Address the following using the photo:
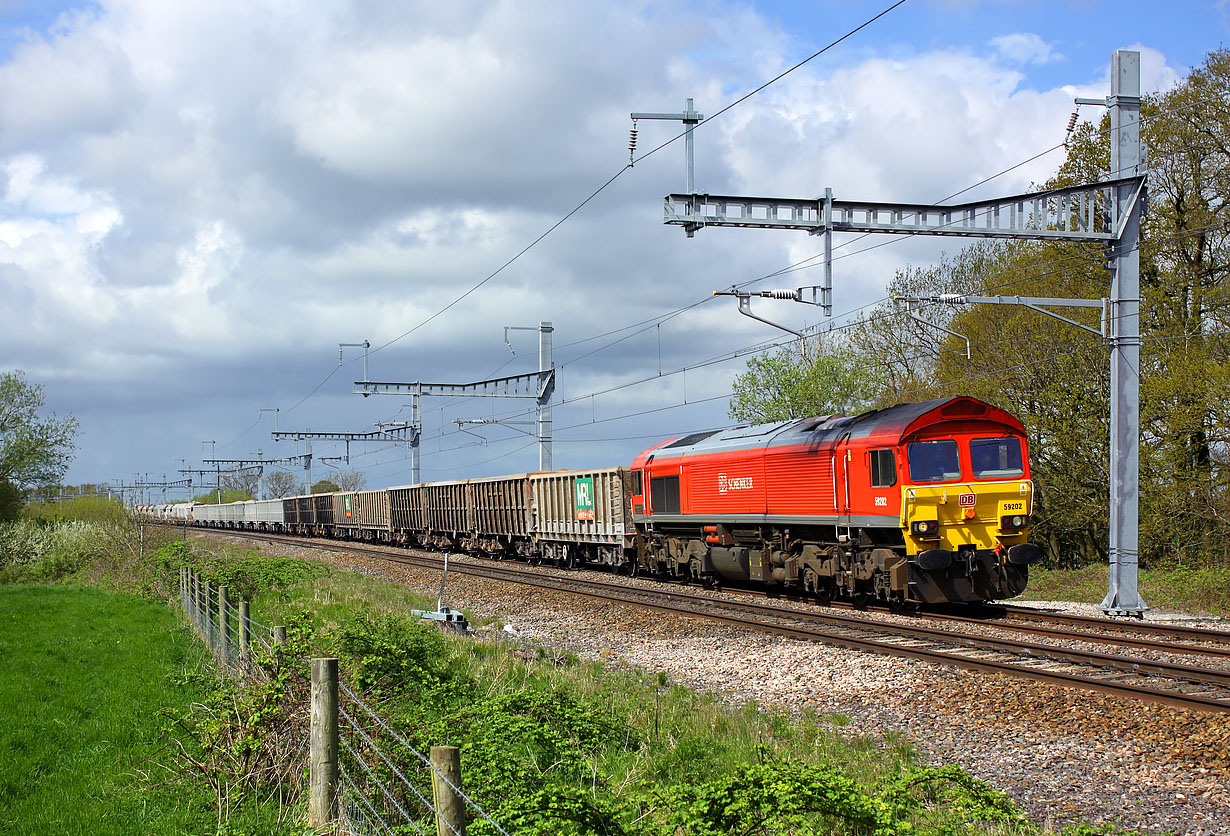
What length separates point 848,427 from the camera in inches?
712

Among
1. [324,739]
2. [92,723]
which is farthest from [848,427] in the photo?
[324,739]

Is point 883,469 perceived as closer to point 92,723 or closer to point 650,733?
point 650,733

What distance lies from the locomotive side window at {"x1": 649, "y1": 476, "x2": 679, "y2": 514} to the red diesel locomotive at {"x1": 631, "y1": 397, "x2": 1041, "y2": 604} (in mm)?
3055

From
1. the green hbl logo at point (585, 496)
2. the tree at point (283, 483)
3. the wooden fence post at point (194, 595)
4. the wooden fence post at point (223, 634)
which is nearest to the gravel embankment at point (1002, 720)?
the wooden fence post at point (223, 634)

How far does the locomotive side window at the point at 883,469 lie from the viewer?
53.2 feet

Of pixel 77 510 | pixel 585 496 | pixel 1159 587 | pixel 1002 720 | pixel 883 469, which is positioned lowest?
pixel 1159 587

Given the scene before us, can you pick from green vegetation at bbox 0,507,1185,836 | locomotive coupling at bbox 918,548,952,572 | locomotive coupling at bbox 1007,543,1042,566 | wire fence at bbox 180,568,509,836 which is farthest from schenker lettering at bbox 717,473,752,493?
wire fence at bbox 180,568,509,836

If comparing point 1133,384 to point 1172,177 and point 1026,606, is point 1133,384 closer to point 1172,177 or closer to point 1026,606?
point 1026,606

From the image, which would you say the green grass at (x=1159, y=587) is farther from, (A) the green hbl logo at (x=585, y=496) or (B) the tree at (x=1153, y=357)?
(A) the green hbl logo at (x=585, y=496)

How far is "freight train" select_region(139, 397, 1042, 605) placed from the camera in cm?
1616

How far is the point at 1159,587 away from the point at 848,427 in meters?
8.40

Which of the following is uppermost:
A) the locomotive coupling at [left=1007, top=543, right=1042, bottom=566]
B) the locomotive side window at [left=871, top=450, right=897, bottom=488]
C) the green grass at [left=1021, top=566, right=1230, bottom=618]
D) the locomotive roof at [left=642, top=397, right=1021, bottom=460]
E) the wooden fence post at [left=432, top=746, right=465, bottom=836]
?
the locomotive roof at [left=642, top=397, right=1021, bottom=460]

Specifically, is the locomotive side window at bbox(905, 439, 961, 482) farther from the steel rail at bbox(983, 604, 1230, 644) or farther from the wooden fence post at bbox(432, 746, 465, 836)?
the wooden fence post at bbox(432, 746, 465, 836)

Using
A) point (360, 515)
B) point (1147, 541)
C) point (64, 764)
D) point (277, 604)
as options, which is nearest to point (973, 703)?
point (64, 764)
